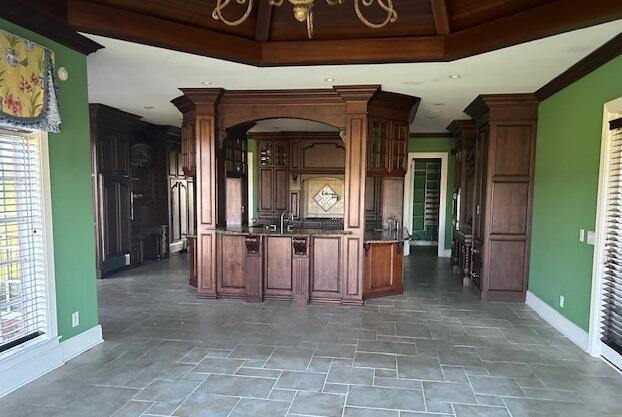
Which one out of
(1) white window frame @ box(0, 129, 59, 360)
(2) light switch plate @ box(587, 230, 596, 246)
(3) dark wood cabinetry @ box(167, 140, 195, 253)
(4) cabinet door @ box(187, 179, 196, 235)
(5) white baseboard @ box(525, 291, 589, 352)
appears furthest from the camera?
(4) cabinet door @ box(187, 179, 196, 235)

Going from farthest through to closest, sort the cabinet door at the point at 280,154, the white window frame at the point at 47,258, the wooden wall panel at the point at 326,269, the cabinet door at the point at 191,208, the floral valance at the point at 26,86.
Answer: the cabinet door at the point at 191,208 < the cabinet door at the point at 280,154 < the wooden wall panel at the point at 326,269 < the white window frame at the point at 47,258 < the floral valance at the point at 26,86

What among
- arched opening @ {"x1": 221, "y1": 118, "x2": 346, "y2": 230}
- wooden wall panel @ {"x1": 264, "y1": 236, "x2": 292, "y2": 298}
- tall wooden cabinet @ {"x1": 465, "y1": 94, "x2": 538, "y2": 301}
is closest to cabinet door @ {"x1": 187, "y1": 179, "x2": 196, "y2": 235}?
arched opening @ {"x1": 221, "y1": 118, "x2": 346, "y2": 230}

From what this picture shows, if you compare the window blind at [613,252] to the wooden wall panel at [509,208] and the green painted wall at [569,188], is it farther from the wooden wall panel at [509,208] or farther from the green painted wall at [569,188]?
the wooden wall panel at [509,208]

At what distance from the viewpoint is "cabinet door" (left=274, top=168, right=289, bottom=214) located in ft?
28.6

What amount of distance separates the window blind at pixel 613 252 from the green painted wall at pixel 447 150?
5184 mm

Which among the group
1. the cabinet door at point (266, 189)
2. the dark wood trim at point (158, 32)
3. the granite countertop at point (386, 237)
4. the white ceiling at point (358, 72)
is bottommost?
the granite countertop at point (386, 237)

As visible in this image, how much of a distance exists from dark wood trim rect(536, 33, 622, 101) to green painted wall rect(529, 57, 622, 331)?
0.19ft

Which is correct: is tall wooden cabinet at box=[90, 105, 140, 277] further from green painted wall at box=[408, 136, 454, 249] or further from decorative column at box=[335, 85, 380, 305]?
green painted wall at box=[408, 136, 454, 249]

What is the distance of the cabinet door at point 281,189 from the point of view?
8719 millimetres

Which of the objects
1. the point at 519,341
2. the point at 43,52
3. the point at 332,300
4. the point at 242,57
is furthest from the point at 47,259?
the point at 519,341

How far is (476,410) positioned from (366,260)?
2.68 metres

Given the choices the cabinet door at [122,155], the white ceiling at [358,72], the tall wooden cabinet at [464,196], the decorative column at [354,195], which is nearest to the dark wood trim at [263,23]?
the white ceiling at [358,72]

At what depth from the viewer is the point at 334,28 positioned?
383cm

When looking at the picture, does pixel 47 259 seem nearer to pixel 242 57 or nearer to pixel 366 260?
pixel 242 57
